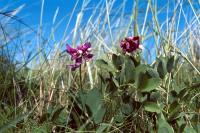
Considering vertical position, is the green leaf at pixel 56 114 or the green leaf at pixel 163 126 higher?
the green leaf at pixel 56 114

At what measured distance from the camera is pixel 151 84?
1.37 meters

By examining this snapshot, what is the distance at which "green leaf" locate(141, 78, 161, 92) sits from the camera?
136cm

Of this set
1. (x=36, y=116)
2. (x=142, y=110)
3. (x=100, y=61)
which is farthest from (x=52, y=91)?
(x=142, y=110)

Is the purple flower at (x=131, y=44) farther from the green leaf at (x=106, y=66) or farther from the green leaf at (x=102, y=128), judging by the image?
the green leaf at (x=102, y=128)

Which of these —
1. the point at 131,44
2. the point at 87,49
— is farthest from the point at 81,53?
the point at 131,44

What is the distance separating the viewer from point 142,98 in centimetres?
139

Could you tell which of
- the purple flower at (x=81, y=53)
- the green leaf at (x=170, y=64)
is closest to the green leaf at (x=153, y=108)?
the green leaf at (x=170, y=64)

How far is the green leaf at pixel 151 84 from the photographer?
4.45ft

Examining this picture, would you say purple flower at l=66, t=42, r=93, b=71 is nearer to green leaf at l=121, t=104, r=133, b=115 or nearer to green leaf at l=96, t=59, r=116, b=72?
green leaf at l=96, t=59, r=116, b=72

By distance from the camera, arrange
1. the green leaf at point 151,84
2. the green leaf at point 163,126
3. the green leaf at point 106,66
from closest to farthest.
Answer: the green leaf at point 163,126 → the green leaf at point 151,84 → the green leaf at point 106,66

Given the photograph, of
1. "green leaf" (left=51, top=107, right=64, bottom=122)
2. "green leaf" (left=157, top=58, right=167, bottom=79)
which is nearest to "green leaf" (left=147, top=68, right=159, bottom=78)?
"green leaf" (left=157, top=58, right=167, bottom=79)

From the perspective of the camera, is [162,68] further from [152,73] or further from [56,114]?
[56,114]

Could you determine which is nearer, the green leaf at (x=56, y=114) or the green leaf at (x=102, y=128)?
the green leaf at (x=102, y=128)

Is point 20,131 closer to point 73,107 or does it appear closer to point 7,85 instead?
point 73,107
